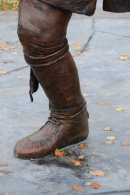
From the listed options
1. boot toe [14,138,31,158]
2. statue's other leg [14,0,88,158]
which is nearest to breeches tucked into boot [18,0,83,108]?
statue's other leg [14,0,88,158]

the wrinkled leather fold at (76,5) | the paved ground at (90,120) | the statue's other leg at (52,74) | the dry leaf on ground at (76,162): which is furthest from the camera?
the dry leaf on ground at (76,162)

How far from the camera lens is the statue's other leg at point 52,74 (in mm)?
2531

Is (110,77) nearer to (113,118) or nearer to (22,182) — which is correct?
(113,118)

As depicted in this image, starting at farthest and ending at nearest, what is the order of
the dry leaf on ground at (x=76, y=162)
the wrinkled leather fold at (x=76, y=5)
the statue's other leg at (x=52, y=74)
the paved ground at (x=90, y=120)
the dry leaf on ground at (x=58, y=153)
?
the dry leaf on ground at (x=58, y=153)
the dry leaf on ground at (x=76, y=162)
the paved ground at (x=90, y=120)
the statue's other leg at (x=52, y=74)
the wrinkled leather fold at (x=76, y=5)

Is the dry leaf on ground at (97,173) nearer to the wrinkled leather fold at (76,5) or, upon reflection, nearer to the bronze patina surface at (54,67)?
the bronze patina surface at (54,67)

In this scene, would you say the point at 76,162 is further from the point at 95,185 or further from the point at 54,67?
the point at 54,67

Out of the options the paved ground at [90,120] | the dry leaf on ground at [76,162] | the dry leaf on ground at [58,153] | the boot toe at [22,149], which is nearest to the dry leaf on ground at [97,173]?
the paved ground at [90,120]

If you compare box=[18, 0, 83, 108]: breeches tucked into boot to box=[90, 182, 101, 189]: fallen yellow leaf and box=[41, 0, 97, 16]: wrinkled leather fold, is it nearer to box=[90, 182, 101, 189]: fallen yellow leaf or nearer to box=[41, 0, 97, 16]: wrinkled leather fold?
box=[41, 0, 97, 16]: wrinkled leather fold

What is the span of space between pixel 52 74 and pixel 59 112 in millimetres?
300

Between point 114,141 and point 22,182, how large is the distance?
2.55ft

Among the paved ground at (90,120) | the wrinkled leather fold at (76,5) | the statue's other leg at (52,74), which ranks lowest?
the paved ground at (90,120)

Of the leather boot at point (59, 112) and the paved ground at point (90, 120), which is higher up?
the leather boot at point (59, 112)

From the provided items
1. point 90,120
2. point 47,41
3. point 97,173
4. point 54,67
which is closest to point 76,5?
point 47,41

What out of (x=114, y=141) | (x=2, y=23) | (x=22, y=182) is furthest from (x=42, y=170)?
(x=2, y=23)
